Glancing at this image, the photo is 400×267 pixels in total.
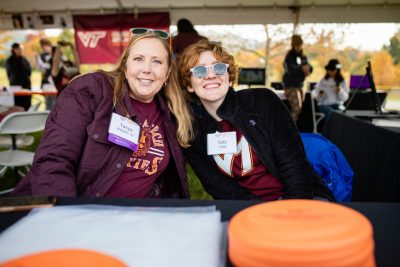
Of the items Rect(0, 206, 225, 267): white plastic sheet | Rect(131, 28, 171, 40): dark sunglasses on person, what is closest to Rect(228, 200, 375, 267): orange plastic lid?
Rect(0, 206, 225, 267): white plastic sheet

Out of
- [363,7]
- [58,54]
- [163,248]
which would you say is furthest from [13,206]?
[363,7]

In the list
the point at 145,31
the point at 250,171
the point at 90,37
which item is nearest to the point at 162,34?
the point at 145,31

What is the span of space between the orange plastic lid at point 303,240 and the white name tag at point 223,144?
3.53 ft

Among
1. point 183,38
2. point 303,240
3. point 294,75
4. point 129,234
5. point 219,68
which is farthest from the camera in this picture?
point 294,75

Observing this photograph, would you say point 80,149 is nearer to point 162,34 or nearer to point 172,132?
point 172,132

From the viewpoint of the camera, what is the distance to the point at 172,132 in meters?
1.47

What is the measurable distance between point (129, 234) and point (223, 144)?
993 millimetres

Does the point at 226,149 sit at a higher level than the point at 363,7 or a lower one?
lower

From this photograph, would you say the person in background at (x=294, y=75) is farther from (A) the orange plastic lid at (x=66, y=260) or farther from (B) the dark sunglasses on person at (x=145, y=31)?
(A) the orange plastic lid at (x=66, y=260)

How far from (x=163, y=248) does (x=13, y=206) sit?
36 centimetres

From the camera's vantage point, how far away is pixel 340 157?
1544 mm

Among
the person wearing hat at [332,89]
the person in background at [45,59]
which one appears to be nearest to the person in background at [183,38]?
the person wearing hat at [332,89]

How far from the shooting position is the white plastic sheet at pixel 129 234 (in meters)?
0.44

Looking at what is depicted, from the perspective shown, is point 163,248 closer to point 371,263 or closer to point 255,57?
point 371,263
